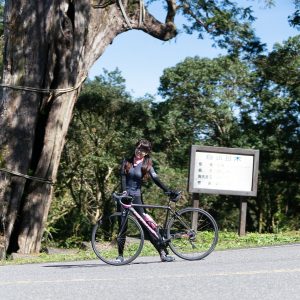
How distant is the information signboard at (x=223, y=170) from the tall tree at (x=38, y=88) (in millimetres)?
2732

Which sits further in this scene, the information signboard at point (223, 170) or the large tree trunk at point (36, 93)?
the information signboard at point (223, 170)

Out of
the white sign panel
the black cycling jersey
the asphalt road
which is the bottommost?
the asphalt road

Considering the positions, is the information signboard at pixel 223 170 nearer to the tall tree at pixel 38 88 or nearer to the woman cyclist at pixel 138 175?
the tall tree at pixel 38 88

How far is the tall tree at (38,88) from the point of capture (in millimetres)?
14195

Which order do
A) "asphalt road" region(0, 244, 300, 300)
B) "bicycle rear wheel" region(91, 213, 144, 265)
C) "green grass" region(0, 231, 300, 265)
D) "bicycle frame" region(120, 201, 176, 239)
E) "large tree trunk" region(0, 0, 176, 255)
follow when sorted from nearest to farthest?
"asphalt road" region(0, 244, 300, 300), "bicycle rear wheel" region(91, 213, 144, 265), "bicycle frame" region(120, 201, 176, 239), "green grass" region(0, 231, 300, 265), "large tree trunk" region(0, 0, 176, 255)

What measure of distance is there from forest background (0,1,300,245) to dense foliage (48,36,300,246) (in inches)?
1.5

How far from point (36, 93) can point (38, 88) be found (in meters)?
0.10

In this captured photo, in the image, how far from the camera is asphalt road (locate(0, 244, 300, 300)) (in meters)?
7.29

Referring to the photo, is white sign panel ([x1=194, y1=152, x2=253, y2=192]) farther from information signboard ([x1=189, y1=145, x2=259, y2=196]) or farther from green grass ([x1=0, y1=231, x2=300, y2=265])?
green grass ([x1=0, y1=231, x2=300, y2=265])

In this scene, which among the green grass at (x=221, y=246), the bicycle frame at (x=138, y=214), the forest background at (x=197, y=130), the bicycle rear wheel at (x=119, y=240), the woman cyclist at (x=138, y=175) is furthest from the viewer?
the forest background at (x=197, y=130)

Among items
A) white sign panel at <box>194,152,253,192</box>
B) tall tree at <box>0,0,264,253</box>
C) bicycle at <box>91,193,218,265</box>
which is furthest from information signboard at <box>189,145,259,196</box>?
bicycle at <box>91,193,218,265</box>

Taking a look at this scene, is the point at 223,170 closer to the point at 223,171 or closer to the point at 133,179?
the point at 223,171

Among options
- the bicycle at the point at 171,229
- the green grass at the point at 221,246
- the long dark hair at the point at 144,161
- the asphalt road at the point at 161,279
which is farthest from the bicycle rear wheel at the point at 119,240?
the long dark hair at the point at 144,161

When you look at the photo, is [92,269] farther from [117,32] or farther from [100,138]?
[100,138]
